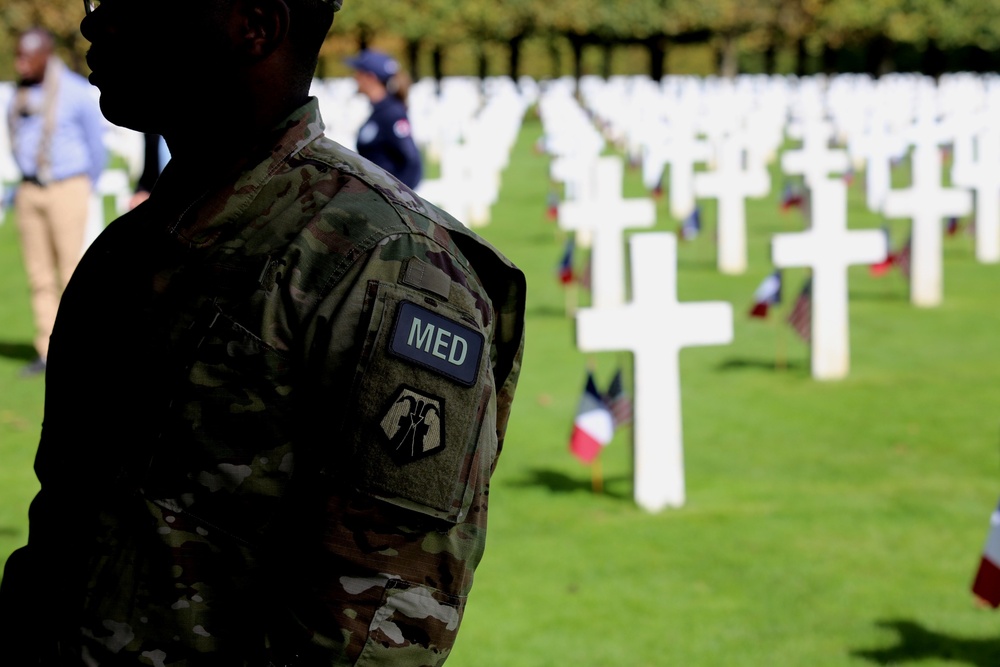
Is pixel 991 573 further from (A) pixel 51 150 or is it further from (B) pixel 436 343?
(A) pixel 51 150

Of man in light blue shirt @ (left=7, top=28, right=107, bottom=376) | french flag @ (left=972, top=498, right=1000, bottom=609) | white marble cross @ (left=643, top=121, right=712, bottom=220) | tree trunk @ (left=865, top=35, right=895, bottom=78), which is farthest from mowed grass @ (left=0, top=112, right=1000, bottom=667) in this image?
tree trunk @ (left=865, top=35, right=895, bottom=78)

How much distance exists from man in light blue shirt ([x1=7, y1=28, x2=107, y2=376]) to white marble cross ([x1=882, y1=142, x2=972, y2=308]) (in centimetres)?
590

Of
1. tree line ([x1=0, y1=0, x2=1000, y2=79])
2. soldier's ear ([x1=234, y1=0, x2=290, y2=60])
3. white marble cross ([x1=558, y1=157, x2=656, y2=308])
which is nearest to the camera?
soldier's ear ([x1=234, y1=0, x2=290, y2=60])

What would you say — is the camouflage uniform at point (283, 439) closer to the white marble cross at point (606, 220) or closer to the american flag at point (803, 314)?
the american flag at point (803, 314)

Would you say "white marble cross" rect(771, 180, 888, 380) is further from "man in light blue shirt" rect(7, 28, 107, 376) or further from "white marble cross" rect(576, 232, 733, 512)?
"man in light blue shirt" rect(7, 28, 107, 376)

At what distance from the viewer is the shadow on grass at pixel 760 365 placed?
916 cm

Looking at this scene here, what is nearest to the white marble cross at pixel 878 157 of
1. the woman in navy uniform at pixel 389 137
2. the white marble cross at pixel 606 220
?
the white marble cross at pixel 606 220

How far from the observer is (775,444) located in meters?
7.28

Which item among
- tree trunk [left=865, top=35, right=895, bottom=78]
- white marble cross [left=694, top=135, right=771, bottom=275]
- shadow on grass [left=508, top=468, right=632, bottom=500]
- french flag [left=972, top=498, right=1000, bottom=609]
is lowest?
french flag [left=972, top=498, right=1000, bottom=609]

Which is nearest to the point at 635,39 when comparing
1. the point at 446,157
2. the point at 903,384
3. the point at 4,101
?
the point at 4,101

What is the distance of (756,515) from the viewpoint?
6.02m

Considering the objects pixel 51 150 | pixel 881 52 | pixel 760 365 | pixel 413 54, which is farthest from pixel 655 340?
pixel 413 54

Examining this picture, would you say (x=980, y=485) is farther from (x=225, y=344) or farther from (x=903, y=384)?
(x=225, y=344)

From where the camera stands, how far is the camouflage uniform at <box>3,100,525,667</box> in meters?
1.51
